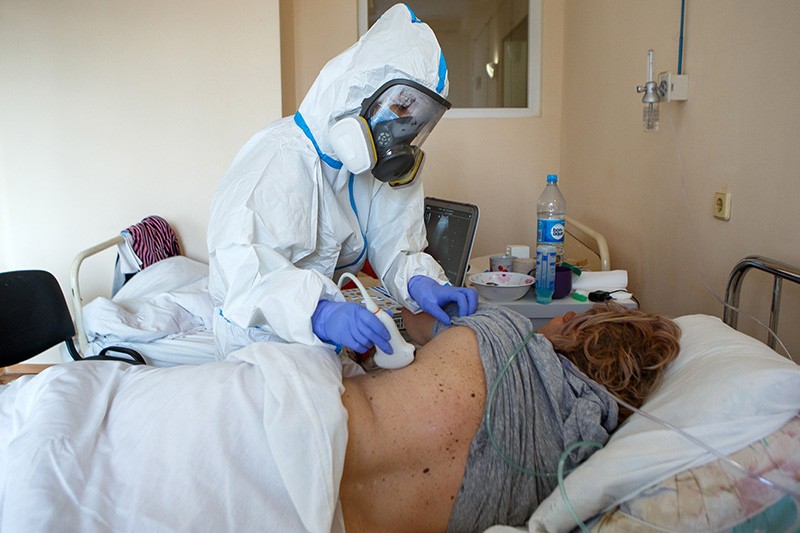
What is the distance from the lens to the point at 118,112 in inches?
118

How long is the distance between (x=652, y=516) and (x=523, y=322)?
45cm

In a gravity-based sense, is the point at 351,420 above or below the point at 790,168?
below

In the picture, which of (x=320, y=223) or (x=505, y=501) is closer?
(x=505, y=501)

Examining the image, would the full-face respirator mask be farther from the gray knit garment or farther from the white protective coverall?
the gray knit garment

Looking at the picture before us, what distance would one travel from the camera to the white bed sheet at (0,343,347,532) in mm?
940

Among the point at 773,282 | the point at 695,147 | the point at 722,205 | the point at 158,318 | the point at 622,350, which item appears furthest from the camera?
the point at 158,318

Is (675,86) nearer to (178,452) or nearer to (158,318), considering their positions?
(178,452)

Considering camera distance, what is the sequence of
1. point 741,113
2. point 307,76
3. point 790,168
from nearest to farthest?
point 790,168 < point 741,113 < point 307,76

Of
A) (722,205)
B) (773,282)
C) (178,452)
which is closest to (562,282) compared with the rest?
(722,205)

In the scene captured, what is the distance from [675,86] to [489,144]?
143cm

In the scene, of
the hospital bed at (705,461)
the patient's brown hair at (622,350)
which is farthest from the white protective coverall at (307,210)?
the hospital bed at (705,461)

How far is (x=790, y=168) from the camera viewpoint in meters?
1.43

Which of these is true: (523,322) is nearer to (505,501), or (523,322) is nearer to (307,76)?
(505,501)

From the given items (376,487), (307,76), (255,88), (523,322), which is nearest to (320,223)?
(523,322)
